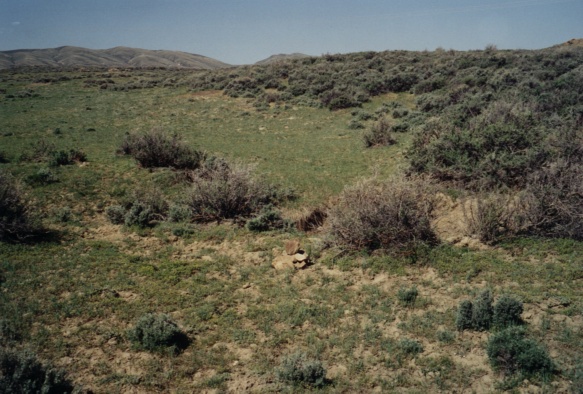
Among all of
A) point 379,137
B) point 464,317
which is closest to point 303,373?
point 464,317

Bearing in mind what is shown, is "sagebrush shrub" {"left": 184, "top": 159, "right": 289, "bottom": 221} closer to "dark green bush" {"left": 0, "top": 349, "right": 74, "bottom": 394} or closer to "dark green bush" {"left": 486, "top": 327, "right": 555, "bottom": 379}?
"dark green bush" {"left": 0, "top": 349, "right": 74, "bottom": 394}

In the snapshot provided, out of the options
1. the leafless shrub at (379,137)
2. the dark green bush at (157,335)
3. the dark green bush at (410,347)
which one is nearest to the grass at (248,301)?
the dark green bush at (410,347)

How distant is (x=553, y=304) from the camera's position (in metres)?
Result: 5.74

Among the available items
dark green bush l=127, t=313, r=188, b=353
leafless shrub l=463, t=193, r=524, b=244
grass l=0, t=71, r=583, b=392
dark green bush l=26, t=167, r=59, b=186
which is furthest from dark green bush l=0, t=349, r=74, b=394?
dark green bush l=26, t=167, r=59, b=186

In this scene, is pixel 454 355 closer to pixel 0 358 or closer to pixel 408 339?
pixel 408 339

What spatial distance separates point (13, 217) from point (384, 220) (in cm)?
883

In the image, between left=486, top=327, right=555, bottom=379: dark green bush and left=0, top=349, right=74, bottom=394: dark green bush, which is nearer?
left=0, top=349, right=74, bottom=394: dark green bush

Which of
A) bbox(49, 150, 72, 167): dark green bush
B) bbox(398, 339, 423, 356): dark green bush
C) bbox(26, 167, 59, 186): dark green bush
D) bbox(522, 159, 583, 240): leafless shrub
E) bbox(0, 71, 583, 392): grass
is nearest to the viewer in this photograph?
bbox(0, 71, 583, 392): grass

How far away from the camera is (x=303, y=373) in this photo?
4.69 m

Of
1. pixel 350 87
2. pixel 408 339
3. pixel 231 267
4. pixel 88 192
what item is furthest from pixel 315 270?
pixel 350 87

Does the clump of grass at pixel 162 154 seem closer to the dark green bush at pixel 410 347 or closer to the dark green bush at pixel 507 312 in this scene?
the dark green bush at pixel 410 347

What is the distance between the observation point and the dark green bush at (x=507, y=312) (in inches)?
211

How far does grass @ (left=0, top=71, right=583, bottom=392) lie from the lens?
16.1 feet

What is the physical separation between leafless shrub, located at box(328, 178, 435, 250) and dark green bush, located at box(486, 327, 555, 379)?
10.0 ft
